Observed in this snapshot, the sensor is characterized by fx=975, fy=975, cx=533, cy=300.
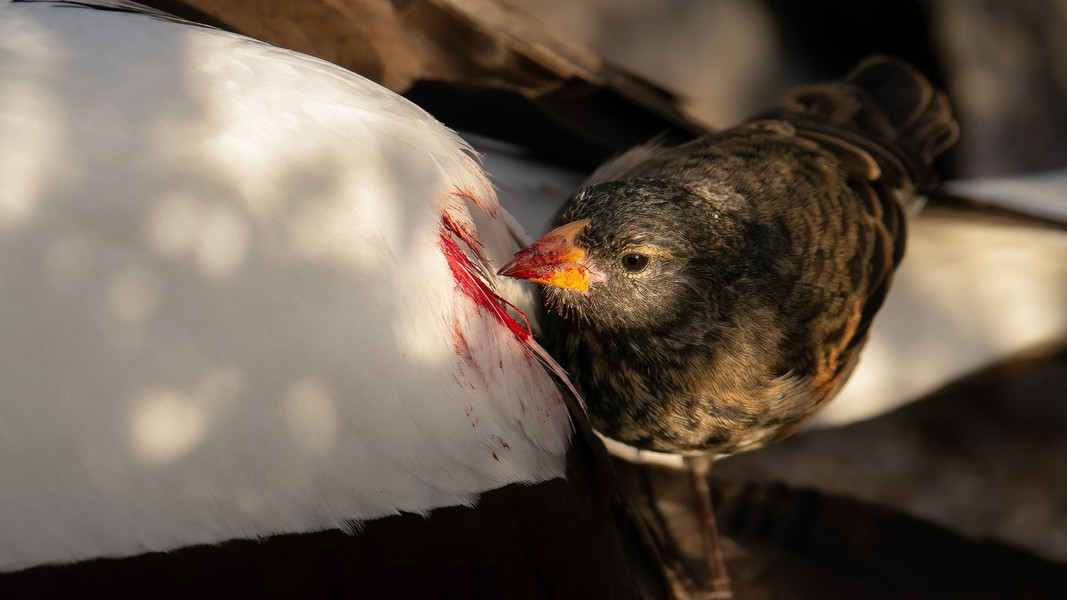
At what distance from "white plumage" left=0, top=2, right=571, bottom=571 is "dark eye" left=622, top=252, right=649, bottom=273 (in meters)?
0.32

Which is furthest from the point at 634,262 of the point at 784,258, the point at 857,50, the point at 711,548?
the point at 857,50

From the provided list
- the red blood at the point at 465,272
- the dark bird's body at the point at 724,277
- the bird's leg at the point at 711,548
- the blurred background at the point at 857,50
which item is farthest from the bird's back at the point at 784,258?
the blurred background at the point at 857,50

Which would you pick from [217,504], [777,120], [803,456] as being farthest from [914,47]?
[217,504]

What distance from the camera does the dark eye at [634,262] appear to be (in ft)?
5.20

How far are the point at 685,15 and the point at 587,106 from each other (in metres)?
1.10

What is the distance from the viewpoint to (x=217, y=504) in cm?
112

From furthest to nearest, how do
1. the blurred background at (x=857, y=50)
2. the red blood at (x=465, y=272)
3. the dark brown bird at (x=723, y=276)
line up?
the blurred background at (x=857, y=50), the dark brown bird at (x=723, y=276), the red blood at (x=465, y=272)

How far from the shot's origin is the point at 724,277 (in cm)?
163

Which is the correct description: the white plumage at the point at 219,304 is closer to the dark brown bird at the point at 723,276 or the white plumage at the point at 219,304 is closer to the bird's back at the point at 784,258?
the dark brown bird at the point at 723,276

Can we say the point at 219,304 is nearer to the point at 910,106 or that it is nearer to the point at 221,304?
the point at 221,304

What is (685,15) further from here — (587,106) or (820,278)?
(820,278)

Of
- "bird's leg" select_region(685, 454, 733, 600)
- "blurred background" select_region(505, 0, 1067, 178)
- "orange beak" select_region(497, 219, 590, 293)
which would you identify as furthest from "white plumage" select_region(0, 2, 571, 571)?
"blurred background" select_region(505, 0, 1067, 178)

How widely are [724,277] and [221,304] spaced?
0.84 m

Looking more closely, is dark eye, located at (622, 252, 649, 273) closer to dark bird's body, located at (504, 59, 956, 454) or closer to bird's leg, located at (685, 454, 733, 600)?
dark bird's body, located at (504, 59, 956, 454)
